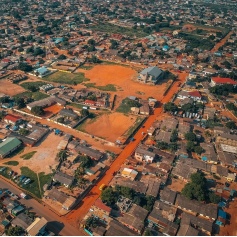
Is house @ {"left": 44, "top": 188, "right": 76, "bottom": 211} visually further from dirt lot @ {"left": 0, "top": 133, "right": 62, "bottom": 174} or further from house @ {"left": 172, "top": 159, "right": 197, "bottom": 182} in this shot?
house @ {"left": 172, "top": 159, "right": 197, "bottom": 182}

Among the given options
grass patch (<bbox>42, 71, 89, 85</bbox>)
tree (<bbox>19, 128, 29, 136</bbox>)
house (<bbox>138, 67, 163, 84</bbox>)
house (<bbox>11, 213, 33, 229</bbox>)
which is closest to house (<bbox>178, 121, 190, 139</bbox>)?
house (<bbox>138, 67, 163, 84</bbox>)

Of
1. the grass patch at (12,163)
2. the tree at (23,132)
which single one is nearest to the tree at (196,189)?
the grass patch at (12,163)

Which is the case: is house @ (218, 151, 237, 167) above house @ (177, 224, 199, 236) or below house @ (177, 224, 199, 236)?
below

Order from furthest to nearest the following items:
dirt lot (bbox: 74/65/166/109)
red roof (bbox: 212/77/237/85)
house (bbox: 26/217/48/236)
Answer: red roof (bbox: 212/77/237/85) < dirt lot (bbox: 74/65/166/109) < house (bbox: 26/217/48/236)

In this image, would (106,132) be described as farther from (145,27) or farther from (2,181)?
(145,27)

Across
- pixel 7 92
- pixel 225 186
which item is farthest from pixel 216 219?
pixel 7 92

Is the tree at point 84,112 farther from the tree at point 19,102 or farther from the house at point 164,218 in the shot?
the house at point 164,218
